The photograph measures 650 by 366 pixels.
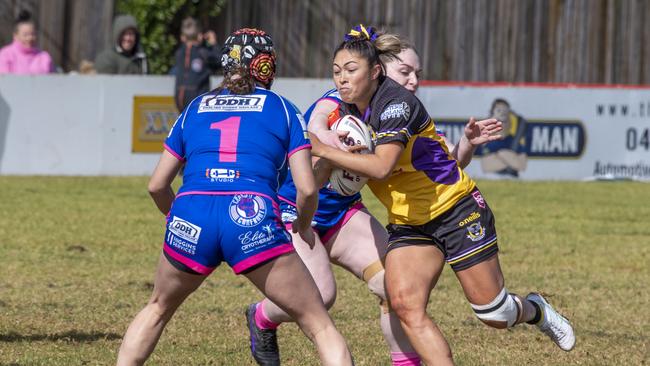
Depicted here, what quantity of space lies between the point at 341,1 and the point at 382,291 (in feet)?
49.2

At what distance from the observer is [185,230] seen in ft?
16.9

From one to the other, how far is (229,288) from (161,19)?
11.7 metres

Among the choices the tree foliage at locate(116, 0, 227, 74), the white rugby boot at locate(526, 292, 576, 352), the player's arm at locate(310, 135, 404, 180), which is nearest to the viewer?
the player's arm at locate(310, 135, 404, 180)

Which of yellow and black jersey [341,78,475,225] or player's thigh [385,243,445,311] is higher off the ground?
yellow and black jersey [341,78,475,225]

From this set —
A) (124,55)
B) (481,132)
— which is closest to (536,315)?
(481,132)

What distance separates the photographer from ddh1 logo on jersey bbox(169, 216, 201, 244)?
5.12 m

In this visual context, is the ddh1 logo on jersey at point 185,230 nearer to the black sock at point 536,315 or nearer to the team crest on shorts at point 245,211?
the team crest on shorts at point 245,211

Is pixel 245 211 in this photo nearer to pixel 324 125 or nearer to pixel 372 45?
pixel 324 125

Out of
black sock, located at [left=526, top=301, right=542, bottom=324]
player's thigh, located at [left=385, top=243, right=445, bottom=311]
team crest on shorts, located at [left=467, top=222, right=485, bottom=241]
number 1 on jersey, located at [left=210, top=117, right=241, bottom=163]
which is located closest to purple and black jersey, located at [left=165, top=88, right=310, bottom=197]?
number 1 on jersey, located at [left=210, top=117, right=241, bottom=163]

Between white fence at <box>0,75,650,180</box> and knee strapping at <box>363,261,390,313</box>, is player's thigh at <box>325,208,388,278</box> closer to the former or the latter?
knee strapping at <box>363,261,390,313</box>

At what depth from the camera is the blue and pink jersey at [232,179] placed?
5.09m

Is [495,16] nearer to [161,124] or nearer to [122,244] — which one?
[161,124]

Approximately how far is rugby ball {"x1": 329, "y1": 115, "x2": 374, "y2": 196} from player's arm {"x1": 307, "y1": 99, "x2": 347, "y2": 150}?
28 mm

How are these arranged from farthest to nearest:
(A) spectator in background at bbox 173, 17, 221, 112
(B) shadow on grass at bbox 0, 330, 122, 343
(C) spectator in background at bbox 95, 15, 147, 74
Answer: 1. (C) spectator in background at bbox 95, 15, 147, 74
2. (A) spectator in background at bbox 173, 17, 221, 112
3. (B) shadow on grass at bbox 0, 330, 122, 343
